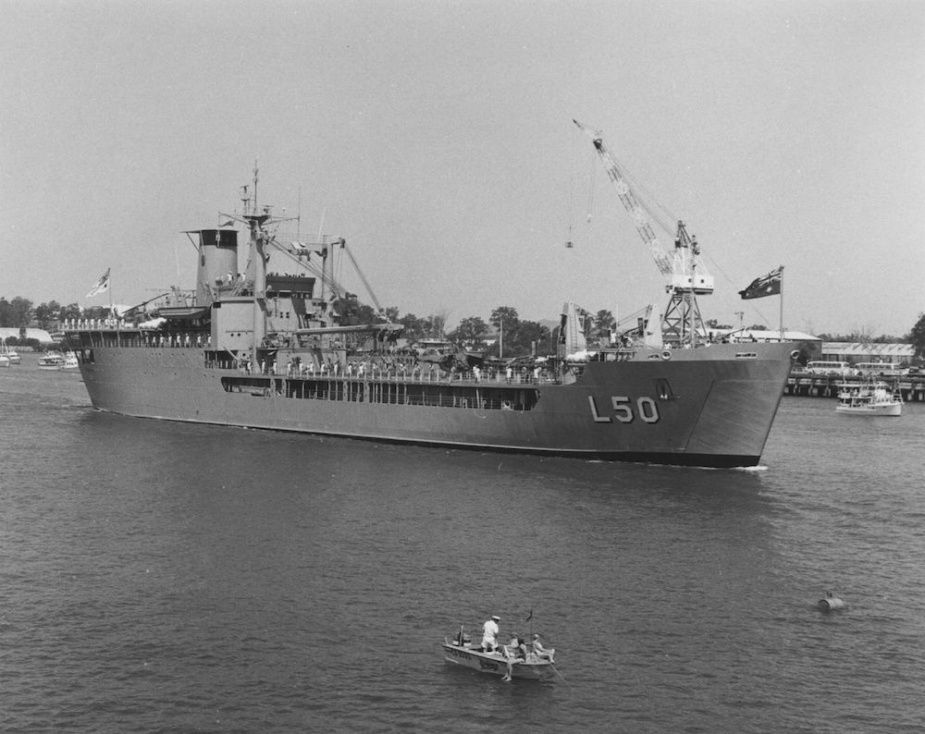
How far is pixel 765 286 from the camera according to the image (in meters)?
46.6

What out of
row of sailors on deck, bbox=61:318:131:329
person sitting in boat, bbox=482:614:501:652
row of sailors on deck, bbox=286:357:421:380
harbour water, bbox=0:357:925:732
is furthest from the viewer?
row of sailors on deck, bbox=61:318:131:329

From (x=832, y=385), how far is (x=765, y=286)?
81143 millimetres

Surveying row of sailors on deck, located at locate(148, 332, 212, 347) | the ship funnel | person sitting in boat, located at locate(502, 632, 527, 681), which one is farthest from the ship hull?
person sitting in boat, located at locate(502, 632, 527, 681)

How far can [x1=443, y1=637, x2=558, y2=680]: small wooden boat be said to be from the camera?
21266 millimetres

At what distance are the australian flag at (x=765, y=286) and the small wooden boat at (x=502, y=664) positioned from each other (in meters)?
30.0

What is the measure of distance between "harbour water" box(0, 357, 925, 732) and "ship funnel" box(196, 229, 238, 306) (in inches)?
1027

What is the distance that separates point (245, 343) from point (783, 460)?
3728 centimetres

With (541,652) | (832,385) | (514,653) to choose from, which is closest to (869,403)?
(832,385)

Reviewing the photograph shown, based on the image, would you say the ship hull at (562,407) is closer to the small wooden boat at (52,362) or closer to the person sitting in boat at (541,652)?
the person sitting in boat at (541,652)

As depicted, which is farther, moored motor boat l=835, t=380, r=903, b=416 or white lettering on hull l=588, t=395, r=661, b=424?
Answer: moored motor boat l=835, t=380, r=903, b=416

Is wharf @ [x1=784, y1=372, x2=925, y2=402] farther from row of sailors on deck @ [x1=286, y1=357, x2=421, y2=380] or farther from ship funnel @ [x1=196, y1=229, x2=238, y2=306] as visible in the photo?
ship funnel @ [x1=196, y1=229, x2=238, y2=306]

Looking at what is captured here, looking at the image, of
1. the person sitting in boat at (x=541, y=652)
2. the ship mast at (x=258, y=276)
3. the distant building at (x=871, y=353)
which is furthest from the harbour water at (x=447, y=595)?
the distant building at (x=871, y=353)

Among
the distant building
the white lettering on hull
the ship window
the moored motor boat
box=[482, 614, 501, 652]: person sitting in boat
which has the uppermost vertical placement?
the distant building

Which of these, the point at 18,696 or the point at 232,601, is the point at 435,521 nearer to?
the point at 232,601
